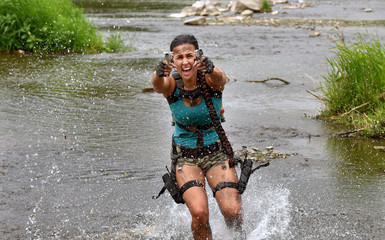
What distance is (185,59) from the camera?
5145mm

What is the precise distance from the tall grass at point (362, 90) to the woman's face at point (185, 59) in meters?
4.68

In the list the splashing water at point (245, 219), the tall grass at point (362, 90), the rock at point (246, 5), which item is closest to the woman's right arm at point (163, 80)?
the splashing water at point (245, 219)

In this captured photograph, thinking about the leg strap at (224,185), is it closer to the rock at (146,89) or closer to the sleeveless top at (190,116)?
the sleeveless top at (190,116)

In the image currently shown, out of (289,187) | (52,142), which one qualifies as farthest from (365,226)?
(52,142)

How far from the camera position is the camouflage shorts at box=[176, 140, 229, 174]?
17.8 feet

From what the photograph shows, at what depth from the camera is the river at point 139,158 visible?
20.6 ft

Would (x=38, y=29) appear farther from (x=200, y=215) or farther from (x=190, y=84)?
(x=200, y=215)

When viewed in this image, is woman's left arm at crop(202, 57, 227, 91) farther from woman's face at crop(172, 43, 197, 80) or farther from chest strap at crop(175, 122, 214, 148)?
chest strap at crop(175, 122, 214, 148)

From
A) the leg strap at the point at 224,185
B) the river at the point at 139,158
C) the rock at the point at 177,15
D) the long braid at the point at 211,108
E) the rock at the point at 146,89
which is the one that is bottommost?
the rock at the point at 177,15

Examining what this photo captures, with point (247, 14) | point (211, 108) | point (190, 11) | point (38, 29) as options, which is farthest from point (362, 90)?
point (190, 11)

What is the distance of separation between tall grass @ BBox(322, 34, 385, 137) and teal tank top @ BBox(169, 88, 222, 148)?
4372 mm

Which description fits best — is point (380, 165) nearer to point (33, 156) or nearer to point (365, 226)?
point (365, 226)

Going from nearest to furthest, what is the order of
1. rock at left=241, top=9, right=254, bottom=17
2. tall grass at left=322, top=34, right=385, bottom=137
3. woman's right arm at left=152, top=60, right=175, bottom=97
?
woman's right arm at left=152, top=60, right=175, bottom=97 < tall grass at left=322, top=34, right=385, bottom=137 < rock at left=241, top=9, right=254, bottom=17

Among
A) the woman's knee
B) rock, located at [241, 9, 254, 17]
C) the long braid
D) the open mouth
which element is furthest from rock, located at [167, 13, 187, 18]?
the woman's knee
